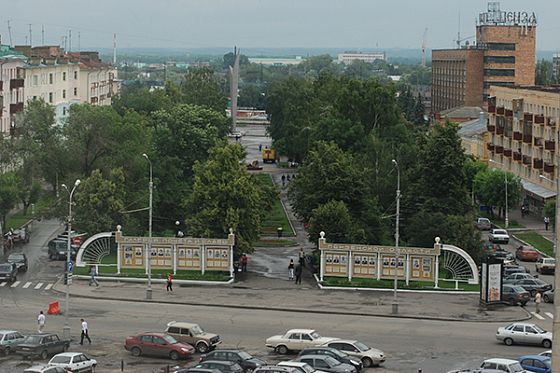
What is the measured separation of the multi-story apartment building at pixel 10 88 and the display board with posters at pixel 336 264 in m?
49.1

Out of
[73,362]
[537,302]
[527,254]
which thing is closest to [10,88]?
[527,254]

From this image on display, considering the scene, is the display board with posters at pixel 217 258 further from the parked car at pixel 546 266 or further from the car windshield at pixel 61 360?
the car windshield at pixel 61 360

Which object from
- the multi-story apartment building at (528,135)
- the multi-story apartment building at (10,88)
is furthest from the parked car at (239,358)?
the multi-story apartment building at (10,88)

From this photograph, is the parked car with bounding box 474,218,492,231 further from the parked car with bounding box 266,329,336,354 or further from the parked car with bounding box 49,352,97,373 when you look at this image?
the parked car with bounding box 49,352,97,373

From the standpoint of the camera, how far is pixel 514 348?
166 ft

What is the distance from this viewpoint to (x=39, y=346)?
47250 mm

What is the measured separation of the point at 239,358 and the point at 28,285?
80.8 feet

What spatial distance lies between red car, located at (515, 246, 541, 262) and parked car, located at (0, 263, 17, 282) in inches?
1296

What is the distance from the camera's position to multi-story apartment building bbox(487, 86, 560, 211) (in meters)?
99.3

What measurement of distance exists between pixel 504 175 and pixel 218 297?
41.2 m

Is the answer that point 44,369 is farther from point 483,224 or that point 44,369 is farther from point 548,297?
point 483,224

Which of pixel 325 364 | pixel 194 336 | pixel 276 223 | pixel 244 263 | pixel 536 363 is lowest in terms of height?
pixel 276 223

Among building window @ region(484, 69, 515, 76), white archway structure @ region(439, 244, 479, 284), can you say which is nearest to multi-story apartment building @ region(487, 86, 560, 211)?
white archway structure @ region(439, 244, 479, 284)

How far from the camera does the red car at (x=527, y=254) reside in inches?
3108
